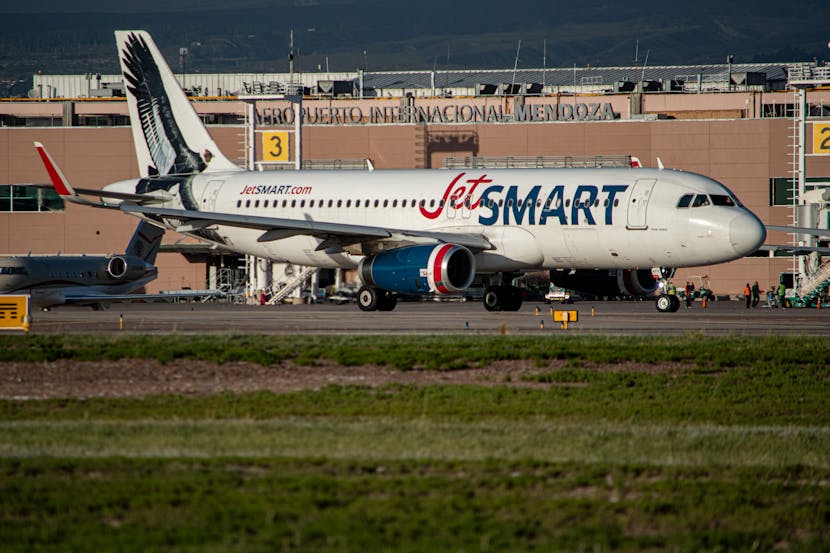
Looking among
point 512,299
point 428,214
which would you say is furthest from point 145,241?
point 512,299

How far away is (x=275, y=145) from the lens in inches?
3184

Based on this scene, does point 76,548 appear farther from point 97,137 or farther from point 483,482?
point 97,137

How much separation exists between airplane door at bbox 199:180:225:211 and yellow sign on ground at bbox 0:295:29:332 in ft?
37.3

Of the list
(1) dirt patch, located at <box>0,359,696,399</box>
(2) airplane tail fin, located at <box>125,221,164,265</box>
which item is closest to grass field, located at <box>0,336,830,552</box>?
(1) dirt patch, located at <box>0,359,696,399</box>

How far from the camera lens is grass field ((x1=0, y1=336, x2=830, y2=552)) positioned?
1098 centimetres

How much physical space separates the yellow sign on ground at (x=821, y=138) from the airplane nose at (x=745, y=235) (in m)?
41.5

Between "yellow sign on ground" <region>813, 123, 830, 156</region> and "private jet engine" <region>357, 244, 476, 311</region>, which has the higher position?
"yellow sign on ground" <region>813, 123, 830, 156</region>

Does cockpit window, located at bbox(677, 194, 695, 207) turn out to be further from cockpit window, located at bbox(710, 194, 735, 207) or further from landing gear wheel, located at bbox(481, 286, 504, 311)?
landing gear wheel, located at bbox(481, 286, 504, 311)

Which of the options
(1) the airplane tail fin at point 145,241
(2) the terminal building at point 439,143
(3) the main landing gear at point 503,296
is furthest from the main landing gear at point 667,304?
(2) the terminal building at point 439,143

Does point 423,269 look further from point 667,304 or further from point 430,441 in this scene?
point 430,441

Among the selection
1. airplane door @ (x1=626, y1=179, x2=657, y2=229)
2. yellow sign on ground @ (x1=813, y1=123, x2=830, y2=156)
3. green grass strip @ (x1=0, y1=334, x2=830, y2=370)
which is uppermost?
yellow sign on ground @ (x1=813, y1=123, x2=830, y2=156)

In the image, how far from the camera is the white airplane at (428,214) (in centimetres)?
3712

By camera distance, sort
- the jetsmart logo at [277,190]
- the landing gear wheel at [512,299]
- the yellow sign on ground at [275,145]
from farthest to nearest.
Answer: the yellow sign on ground at [275,145], the jetsmart logo at [277,190], the landing gear wheel at [512,299]

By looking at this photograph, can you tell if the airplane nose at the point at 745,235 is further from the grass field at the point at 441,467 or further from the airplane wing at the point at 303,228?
the grass field at the point at 441,467
